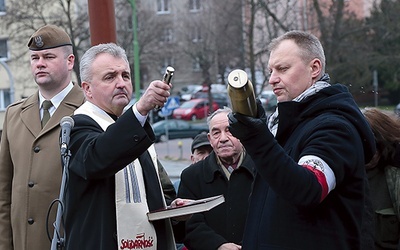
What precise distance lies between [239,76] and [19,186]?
6.63ft

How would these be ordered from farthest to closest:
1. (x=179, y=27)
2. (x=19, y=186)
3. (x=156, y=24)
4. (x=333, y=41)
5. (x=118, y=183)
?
1. (x=179, y=27)
2. (x=156, y=24)
3. (x=333, y=41)
4. (x=19, y=186)
5. (x=118, y=183)

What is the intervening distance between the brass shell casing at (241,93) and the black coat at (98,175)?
0.59 m

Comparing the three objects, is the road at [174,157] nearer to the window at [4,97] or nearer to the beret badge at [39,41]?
the window at [4,97]

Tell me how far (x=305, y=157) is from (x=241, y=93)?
42 cm

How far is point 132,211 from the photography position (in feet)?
11.6

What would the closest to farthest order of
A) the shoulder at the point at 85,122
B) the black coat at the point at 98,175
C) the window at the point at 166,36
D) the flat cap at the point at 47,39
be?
the black coat at the point at 98,175 → the shoulder at the point at 85,122 → the flat cap at the point at 47,39 → the window at the point at 166,36

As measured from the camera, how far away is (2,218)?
4523 mm

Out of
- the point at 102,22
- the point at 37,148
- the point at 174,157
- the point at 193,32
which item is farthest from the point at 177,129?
the point at 37,148

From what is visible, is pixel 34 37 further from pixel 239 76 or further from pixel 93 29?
pixel 239 76

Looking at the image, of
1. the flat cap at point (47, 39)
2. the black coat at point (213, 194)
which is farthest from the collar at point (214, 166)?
the flat cap at point (47, 39)

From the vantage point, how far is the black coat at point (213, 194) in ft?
14.9

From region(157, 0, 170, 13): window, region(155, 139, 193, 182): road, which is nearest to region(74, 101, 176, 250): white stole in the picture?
region(155, 139, 193, 182): road

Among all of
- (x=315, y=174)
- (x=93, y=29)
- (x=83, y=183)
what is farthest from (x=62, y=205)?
(x=93, y=29)

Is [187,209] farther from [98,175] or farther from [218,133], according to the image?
[218,133]
